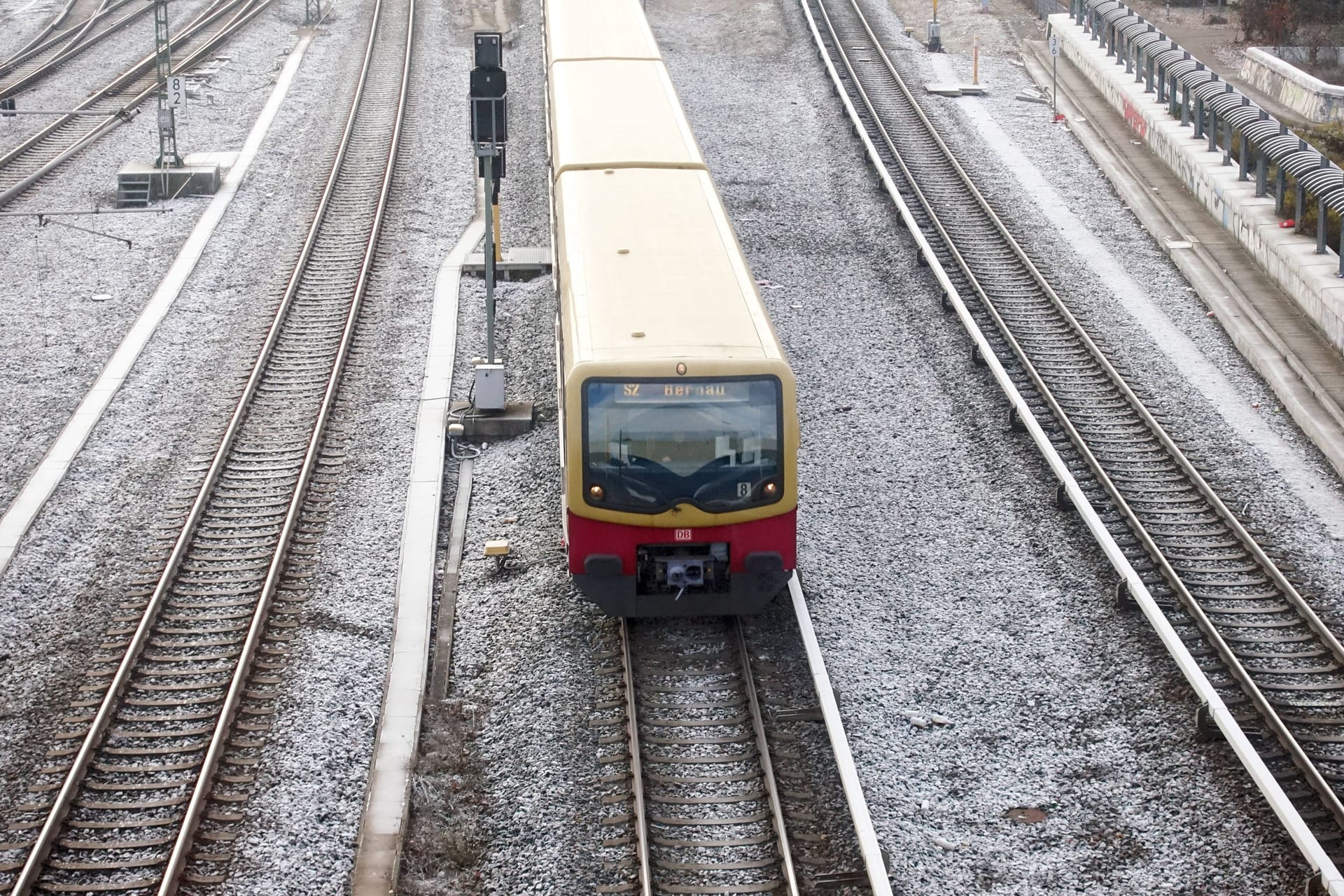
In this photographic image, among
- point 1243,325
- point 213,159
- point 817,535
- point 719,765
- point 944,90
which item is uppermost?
point 944,90

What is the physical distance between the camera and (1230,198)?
21547 mm

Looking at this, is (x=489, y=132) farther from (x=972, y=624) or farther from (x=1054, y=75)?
(x=1054, y=75)

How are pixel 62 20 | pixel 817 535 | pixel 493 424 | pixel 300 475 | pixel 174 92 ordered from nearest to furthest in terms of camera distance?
pixel 817 535, pixel 300 475, pixel 493 424, pixel 174 92, pixel 62 20

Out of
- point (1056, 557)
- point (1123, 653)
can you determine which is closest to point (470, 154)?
point (1056, 557)

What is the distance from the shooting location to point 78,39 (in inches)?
1309

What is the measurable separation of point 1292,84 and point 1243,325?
463 inches

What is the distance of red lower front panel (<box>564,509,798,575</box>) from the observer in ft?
36.8

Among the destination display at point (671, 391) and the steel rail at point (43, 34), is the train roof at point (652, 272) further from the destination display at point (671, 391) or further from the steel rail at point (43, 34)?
the steel rail at point (43, 34)

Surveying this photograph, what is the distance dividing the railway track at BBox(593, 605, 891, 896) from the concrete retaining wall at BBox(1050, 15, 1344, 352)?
9809mm

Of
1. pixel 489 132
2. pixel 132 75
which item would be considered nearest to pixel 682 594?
pixel 489 132

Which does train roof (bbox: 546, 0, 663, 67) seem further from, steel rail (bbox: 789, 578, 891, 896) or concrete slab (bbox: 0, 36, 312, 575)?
steel rail (bbox: 789, 578, 891, 896)

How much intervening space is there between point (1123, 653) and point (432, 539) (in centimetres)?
624

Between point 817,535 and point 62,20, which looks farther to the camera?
point 62,20

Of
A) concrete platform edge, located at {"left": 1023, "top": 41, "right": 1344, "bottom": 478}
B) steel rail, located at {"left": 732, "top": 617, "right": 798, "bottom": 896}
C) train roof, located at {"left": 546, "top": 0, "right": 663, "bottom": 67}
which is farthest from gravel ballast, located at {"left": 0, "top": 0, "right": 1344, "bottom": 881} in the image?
train roof, located at {"left": 546, "top": 0, "right": 663, "bottom": 67}
